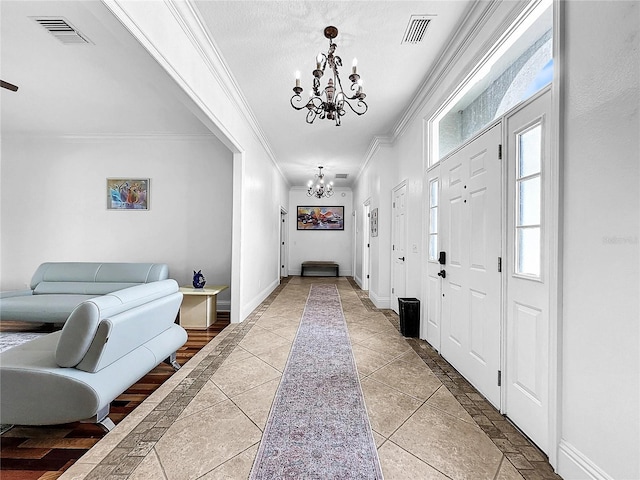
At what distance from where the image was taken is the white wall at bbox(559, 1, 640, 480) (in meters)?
1.17

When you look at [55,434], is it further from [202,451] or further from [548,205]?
[548,205]

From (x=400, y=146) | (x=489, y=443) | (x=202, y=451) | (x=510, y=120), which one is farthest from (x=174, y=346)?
(x=400, y=146)

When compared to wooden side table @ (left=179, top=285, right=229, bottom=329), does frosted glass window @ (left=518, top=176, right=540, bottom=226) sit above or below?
above

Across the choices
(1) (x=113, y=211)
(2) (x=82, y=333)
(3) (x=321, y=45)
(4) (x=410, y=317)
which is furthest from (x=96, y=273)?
(4) (x=410, y=317)

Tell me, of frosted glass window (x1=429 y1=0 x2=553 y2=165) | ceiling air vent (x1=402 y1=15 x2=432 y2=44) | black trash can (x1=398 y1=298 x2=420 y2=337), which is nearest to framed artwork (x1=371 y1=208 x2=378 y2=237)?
black trash can (x1=398 y1=298 x2=420 y2=337)

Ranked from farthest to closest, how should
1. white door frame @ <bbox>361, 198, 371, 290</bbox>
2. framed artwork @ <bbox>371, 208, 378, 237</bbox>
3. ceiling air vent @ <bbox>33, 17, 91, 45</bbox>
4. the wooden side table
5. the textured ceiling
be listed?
white door frame @ <bbox>361, 198, 371, 290</bbox>, framed artwork @ <bbox>371, 208, 378, 237</bbox>, the wooden side table, ceiling air vent @ <bbox>33, 17, 91, 45</bbox>, the textured ceiling

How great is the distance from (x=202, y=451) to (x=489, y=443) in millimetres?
1583

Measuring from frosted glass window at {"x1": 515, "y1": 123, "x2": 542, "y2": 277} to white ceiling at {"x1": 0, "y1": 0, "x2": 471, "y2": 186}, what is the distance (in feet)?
4.20

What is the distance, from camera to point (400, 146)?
15.4ft

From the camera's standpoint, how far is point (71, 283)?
14.2 feet

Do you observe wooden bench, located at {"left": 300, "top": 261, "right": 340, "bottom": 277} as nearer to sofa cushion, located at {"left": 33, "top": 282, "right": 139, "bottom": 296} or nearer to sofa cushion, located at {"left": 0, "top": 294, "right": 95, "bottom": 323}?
sofa cushion, located at {"left": 33, "top": 282, "right": 139, "bottom": 296}

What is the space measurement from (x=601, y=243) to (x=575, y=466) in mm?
1015

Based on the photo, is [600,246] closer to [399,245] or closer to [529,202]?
[529,202]

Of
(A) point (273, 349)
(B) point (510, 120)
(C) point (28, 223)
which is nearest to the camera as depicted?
(B) point (510, 120)
